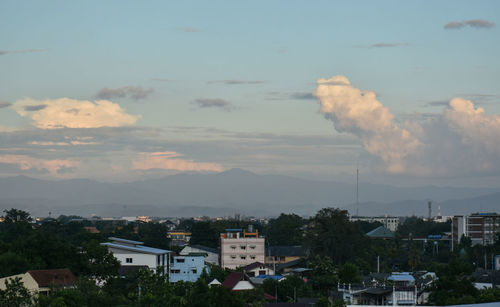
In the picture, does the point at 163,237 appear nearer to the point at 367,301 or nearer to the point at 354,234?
the point at 354,234

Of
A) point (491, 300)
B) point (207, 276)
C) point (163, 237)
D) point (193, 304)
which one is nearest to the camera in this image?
point (193, 304)

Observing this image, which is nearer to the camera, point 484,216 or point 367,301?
point 367,301

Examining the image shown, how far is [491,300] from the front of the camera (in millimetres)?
48469

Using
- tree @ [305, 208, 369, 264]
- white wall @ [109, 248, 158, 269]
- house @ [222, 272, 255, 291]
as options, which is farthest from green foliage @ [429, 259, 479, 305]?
tree @ [305, 208, 369, 264]

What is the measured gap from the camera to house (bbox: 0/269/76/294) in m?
49.0

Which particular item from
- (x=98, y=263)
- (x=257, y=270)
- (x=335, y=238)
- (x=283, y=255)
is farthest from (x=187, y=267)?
(x=283, y=255)

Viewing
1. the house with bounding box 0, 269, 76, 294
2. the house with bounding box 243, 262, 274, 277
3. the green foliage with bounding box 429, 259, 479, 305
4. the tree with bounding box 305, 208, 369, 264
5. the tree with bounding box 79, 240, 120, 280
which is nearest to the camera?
the house with bounding box 0, 269, 76, 294

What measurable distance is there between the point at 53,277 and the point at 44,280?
32.9 inches

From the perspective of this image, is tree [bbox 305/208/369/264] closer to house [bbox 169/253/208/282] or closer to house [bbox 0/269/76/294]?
house [bbox 169/253/208/282]

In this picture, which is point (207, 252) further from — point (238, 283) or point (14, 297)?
point (14, 297)

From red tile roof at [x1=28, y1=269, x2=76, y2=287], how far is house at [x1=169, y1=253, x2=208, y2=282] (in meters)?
21.9

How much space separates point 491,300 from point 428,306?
14.4 feet

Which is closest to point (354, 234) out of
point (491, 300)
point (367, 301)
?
point (367, 301)

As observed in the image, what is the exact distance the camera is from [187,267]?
74125 mm
